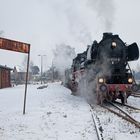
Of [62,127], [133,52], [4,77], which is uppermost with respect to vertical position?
[133,52]

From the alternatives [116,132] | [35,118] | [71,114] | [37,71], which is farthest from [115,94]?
[37,71]

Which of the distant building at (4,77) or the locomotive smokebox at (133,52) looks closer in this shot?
the locomotive smokebox at (133,52)

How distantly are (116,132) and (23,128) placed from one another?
9.82 feet

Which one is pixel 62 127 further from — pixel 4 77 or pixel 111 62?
pixel 4 77

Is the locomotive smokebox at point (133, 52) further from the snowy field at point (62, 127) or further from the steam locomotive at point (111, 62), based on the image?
the snowy field at point (62, 127)

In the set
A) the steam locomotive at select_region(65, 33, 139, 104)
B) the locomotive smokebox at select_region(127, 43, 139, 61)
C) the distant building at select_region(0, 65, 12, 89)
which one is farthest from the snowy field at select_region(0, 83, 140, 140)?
the distant building at select_region(0, 65, 12, 89)

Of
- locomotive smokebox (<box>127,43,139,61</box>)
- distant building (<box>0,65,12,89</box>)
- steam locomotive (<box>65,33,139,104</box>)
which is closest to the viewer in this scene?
steam locomotive (<box>65,33,139,104</box>)

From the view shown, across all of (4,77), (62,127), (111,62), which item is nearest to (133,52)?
(111,62)

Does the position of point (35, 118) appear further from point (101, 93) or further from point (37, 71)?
point (37, 71)

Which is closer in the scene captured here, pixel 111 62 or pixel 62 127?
pixel 62 127

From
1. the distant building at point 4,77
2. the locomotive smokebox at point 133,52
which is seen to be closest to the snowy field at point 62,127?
the locomotive smokebox at point 133,52

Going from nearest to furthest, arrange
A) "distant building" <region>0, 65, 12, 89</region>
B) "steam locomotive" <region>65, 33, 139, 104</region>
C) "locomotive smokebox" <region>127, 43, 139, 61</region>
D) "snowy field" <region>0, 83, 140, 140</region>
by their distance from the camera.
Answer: "snowy field" <region>0, 83, 140, 140</region>, "steam locomotive" <region>65, 33, 139, 104</region>, "locomotive smokebox" <region>127, 43, 139, 61</region>, "distant building" <region>0, 65, 12, 89</region>

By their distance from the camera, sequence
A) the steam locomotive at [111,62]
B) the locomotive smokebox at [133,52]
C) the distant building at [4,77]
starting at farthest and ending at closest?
the distant building at [4,77]
the locomotive smokebox at [133,52]
the steam locomotive at [111,62]

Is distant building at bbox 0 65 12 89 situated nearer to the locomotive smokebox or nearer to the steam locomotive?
the steam locomotive
